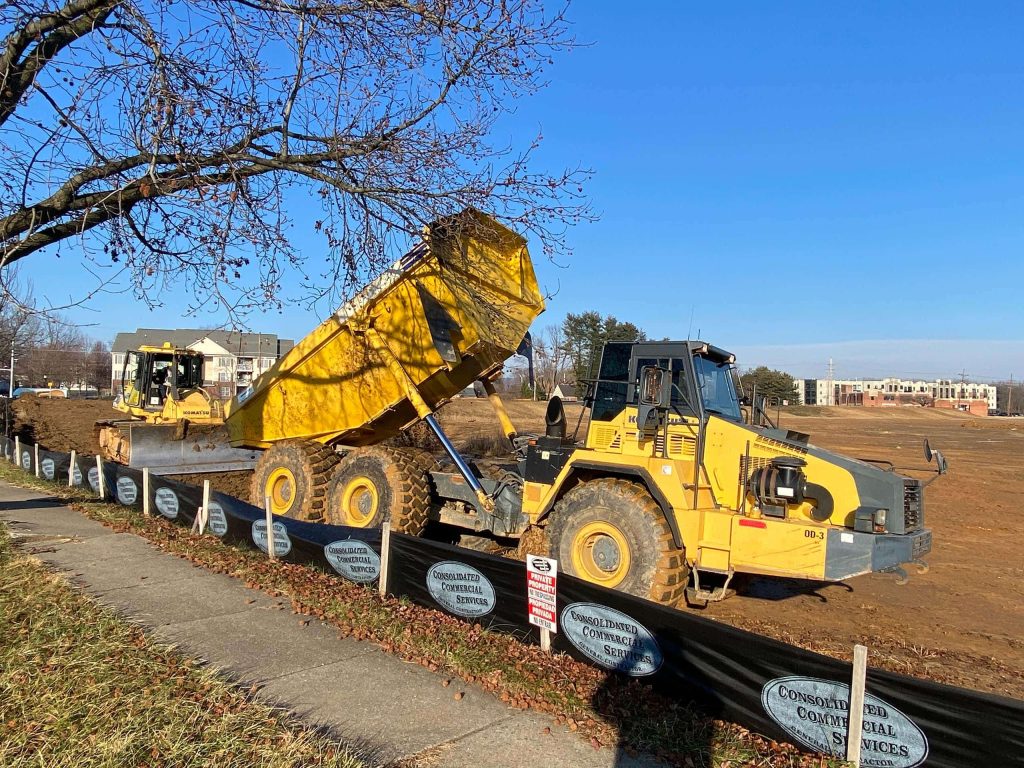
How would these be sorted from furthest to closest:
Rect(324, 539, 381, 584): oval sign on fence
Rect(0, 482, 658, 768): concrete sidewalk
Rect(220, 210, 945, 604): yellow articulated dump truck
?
Rect(324, 539, 381, 584): oval sign on fence
Rect(220, 210, 945, 604): yellow articulated dump truck
Rect(0, 482, 658, 768): concrete sidewalk

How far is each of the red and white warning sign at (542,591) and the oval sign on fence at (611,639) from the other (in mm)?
106

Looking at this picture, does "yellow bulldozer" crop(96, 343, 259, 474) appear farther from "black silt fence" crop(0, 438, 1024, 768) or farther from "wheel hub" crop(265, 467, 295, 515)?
"black silt fence" crop(0, 438, 1024, 768)

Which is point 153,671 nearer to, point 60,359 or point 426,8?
point 426,8

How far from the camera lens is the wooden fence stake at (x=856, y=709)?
374cm

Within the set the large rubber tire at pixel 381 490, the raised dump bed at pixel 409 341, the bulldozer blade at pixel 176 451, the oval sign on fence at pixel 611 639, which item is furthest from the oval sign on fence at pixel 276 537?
the bulldozer blade at pixel 176 451

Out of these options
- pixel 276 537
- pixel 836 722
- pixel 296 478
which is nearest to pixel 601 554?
pixel 836 722

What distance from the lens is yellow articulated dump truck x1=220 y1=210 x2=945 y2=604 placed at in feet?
21.2

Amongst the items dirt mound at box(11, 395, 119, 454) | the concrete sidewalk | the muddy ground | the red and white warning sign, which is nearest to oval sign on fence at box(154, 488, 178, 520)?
the concrete sidewalk

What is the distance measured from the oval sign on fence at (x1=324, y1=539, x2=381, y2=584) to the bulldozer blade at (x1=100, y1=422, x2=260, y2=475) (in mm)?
6539

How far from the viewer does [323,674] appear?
16.8 feet

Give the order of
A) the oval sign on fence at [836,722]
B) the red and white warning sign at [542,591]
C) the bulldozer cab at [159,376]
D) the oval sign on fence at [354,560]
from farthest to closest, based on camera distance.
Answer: the bulldozer cab at [159,376], the oval sign on fence at [354,560], the red and white warning sign at [542,591], the oval sign on fence at [836,722]

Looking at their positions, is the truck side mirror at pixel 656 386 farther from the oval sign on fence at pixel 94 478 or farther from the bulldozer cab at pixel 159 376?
the bulldozer cab at pixel 159 376

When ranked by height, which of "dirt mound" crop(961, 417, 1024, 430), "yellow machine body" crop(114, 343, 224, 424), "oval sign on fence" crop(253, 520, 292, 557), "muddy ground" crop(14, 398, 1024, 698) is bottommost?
"muddy ground" crop(14, 398, 1024, 698)

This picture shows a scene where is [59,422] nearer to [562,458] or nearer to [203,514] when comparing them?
[203,514]
